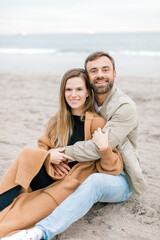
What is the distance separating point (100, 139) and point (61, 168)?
0.50m

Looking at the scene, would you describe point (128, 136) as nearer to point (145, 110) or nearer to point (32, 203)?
point (32, 203)

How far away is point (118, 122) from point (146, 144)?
221 cm

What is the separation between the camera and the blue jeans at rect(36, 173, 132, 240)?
218 centimetres

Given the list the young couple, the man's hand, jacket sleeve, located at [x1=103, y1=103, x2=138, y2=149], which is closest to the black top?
the young couple

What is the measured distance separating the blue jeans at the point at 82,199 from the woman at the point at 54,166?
143 millimetres

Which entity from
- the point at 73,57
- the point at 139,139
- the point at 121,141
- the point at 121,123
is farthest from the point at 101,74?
the point at 73,57

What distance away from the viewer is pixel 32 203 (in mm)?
2443

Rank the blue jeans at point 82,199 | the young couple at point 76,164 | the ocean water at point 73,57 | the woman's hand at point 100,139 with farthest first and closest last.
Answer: the ocean water at point 73,57
the woman's hand at point 100,139
the young couple at point 76,164
the blue jeans at point 82,199

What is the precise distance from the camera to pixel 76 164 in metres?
2.70

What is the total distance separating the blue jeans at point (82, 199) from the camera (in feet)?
7.15

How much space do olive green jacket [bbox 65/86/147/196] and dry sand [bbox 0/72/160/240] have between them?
0.98 feet

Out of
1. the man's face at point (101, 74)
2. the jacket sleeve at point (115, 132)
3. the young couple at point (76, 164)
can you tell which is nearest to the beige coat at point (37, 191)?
the young couple at point (76, 164)

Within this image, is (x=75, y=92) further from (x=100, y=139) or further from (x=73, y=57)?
(x=73, y=57)

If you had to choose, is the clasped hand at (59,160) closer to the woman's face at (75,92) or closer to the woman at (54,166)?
the woman at (54,166)
